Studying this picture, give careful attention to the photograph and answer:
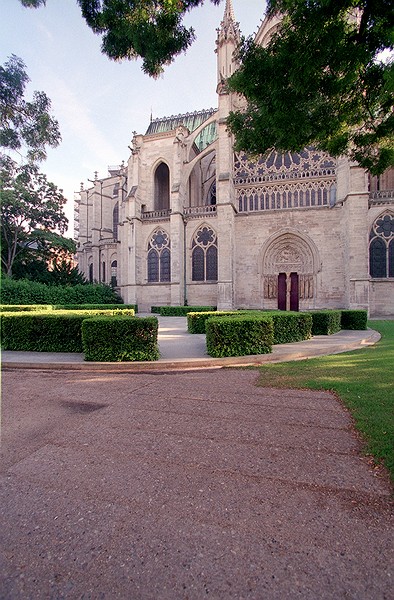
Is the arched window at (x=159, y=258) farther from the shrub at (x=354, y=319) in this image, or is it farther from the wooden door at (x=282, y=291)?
the shrub at (x=354, y=319)

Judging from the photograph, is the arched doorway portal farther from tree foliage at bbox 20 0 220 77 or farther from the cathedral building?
tree foliage at bbox 20 0 220 77

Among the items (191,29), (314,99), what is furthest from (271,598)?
(191,29)

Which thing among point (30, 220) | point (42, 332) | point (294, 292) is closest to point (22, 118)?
point (42, 332)

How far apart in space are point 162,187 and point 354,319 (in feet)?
79.3

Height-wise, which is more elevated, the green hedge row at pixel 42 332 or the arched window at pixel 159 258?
the arched window at pixel 159 258

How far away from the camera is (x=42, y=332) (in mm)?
8016

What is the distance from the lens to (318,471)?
2561 millimetres

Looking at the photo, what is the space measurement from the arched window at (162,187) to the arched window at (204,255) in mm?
6600

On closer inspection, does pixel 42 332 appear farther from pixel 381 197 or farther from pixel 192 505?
pixel 381 197

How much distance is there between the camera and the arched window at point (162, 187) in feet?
94.7

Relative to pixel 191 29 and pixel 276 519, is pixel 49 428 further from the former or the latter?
pixel 191 29

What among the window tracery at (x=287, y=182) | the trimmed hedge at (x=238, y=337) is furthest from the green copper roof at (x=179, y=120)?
the trimmed hedge at (x=238, y=337)

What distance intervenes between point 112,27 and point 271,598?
756 centimetres

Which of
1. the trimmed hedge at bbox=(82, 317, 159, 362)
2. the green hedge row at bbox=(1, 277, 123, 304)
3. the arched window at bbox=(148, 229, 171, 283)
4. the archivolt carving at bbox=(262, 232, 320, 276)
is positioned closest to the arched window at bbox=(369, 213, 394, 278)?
the archivolt carving at bbox=(262, 232, 320, 276)
